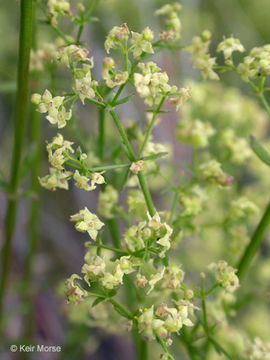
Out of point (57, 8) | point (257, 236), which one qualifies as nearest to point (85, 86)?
point (57, 8)

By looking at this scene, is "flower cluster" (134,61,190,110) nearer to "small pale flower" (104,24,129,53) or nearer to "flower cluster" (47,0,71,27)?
"small pale flower" (104,24,129,53)

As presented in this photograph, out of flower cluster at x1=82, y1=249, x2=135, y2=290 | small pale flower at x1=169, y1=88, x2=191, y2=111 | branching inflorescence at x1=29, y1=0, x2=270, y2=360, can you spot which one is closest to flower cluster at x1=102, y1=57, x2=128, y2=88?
branching inflorescence at x1=29, y1=0, x2=270, y2=360

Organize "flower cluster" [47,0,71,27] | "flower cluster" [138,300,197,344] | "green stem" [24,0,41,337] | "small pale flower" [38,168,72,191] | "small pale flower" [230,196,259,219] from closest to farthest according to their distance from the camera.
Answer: "flower cluster" [138,300,197,344]
"small pale flower" [38,168,72,191]
"flower cluster" [47,0,71,27]
"small pale flower" [230,196,259,219]
"green stem" [24,0,41,337]

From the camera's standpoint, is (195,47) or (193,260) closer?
(195,47)

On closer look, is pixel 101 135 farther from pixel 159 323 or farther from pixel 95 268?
pixel 159 323

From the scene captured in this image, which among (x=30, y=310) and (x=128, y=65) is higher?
(x=128, y=65)

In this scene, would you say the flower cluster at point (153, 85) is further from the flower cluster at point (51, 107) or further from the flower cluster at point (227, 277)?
the flower cluster at point (227, 277)

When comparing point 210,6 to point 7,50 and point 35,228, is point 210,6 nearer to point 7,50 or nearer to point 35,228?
point 7,50

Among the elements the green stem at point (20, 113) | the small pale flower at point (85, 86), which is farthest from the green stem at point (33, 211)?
the small pale flower at point (85, 86)

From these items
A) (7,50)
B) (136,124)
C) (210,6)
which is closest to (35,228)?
Answer: (136,124)
